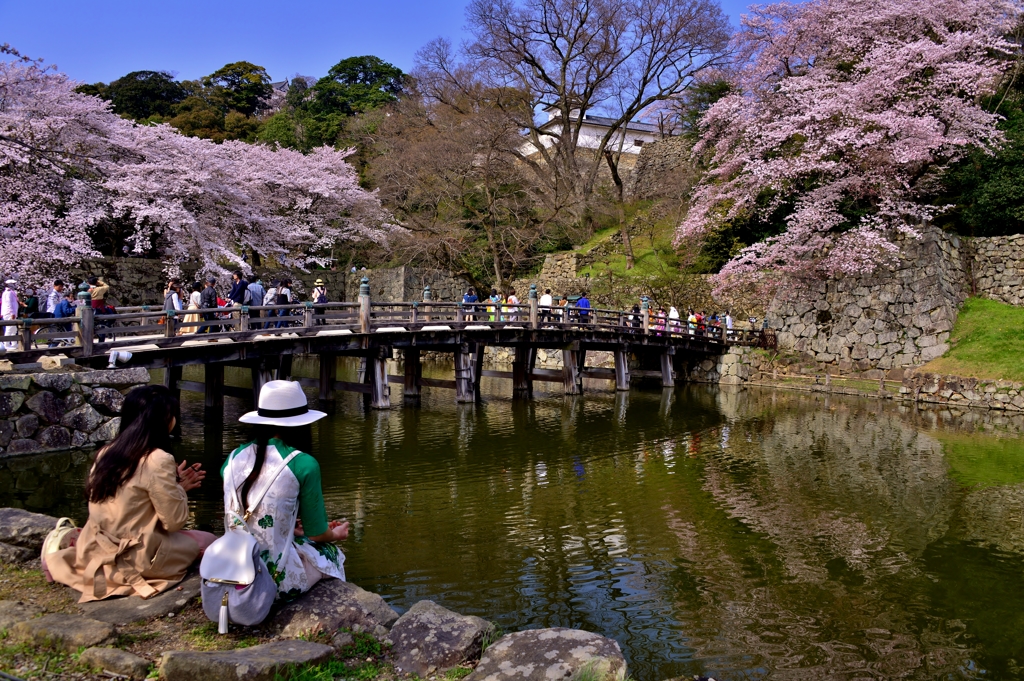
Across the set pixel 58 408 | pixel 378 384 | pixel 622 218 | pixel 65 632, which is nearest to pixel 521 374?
pixel 378 384

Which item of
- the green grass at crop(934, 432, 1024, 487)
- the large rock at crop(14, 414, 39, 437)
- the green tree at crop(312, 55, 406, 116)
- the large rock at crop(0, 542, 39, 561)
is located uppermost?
the green tree at crop(312, 55, 406, 116)

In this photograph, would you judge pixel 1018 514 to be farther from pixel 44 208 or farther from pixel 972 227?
pixel 44 208

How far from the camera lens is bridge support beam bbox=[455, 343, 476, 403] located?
2147cm

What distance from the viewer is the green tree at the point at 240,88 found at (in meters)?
48.3

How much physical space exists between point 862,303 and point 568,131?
16577mm

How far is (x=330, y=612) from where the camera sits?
468 cm

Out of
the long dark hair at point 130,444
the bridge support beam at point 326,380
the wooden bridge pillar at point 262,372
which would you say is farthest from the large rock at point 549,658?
the bridge support beam at point 326,380

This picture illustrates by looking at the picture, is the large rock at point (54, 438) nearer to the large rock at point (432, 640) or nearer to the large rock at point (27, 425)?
the large rock at point (27, 425)

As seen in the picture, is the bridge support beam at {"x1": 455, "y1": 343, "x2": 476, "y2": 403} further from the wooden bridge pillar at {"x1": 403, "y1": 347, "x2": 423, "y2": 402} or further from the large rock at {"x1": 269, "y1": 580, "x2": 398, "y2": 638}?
the large rock at {"x1": 269, "y1": 580, "x2": 398, "y2": 638}

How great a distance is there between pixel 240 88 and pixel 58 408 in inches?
1708

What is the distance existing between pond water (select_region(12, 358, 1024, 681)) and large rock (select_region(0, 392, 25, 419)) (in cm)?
116

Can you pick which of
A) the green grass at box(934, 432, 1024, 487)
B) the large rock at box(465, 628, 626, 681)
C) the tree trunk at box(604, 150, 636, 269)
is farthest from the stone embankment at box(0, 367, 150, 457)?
the tree trunk at box(604, 150, 636, 269)

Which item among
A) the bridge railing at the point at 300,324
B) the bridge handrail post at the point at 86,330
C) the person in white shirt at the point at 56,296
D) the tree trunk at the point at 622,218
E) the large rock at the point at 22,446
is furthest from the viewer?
the tree trunk at the point at 622,218

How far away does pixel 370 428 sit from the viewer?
17219 mm
